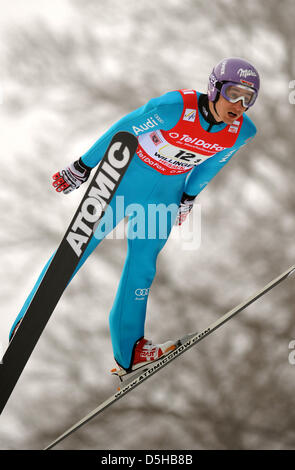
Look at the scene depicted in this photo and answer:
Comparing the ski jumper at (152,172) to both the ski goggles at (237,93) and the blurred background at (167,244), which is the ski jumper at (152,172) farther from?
the blurred background at (167,244)

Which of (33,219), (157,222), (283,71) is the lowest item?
(157,222)

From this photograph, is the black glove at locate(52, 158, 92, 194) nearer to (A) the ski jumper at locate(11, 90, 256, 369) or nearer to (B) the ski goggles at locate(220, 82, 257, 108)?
(A) the ski jumper at locate(11, 90, 256, 369)

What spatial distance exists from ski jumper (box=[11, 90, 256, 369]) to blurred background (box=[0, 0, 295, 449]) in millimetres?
2439

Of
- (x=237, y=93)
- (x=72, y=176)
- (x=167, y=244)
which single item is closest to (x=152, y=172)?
(x=72, y=176)

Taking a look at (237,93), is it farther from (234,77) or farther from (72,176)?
(72,176)

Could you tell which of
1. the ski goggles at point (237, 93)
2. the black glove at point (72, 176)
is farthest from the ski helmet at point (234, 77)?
the black glove at point (72, 176)

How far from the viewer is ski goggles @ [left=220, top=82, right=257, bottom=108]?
6.14 feet

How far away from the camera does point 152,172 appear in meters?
2.12

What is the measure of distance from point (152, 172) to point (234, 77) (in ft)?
1.62

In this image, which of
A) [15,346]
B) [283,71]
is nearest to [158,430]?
[15,346]

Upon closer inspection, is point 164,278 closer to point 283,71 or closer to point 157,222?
point 283,71

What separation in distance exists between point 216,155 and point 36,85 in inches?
118

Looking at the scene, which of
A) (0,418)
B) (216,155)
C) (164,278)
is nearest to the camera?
(216,155)

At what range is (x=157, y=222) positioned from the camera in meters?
Answer: 2.19
